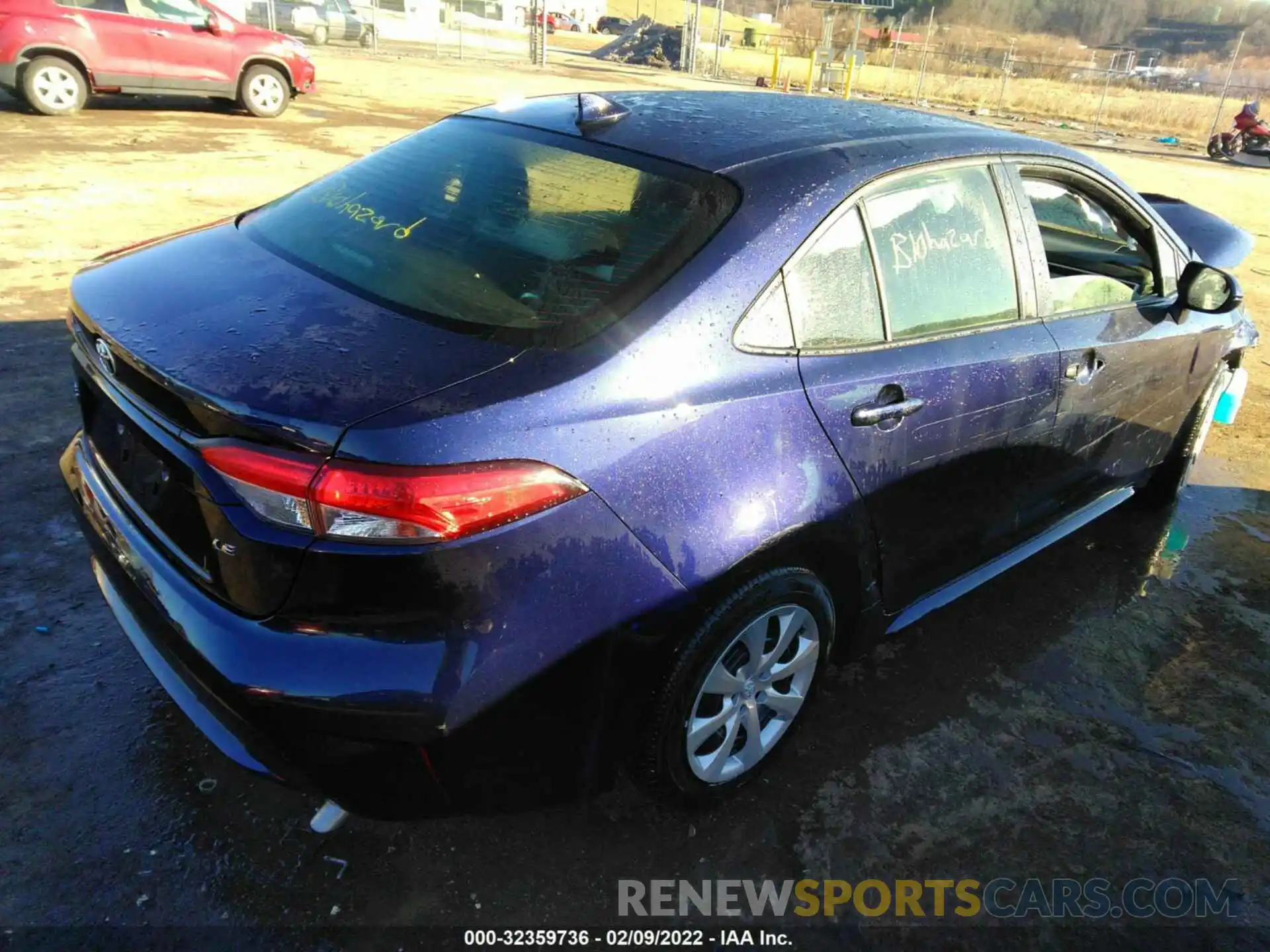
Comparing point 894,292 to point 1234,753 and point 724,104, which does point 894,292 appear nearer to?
point 724,104

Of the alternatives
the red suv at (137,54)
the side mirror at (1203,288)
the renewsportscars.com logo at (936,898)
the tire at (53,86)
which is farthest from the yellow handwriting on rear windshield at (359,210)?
the tire at (53,86)

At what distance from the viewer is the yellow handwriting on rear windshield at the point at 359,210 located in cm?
235

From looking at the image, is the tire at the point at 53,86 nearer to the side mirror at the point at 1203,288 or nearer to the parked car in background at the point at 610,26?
the side mirror at the point at 1203,288

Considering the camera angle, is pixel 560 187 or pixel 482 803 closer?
pixel 482 803

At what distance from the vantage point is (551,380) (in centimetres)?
179

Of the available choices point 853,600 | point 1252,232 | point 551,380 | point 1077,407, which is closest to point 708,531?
point 551,380

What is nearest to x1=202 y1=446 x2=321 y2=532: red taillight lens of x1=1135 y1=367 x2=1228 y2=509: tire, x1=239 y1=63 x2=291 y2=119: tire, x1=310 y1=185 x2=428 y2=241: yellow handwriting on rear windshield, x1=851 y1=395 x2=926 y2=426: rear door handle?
x1=310 y1=185 x2=428 y2=241: yellow handwriting on rear windshield

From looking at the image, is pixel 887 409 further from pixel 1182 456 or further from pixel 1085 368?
pixel 1182 456

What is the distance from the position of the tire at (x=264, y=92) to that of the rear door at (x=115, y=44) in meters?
1.42

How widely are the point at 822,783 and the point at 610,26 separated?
68.9m

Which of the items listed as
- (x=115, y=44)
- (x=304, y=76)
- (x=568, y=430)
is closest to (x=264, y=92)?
(x=304, y=76)

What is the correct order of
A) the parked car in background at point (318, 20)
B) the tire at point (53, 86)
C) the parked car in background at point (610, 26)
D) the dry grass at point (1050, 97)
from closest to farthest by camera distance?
the tire at point (53, 86)
the parked car in background at point (318, 20)
the dry grass at point (1050, 97)
the parked car in background at point (610, 26)

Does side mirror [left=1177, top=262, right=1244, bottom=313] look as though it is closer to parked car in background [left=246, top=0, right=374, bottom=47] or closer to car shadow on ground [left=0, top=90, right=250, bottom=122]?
car shadow on ground [left=0, top=90, right=250, bottom=122]

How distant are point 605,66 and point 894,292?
31281 millimetres
